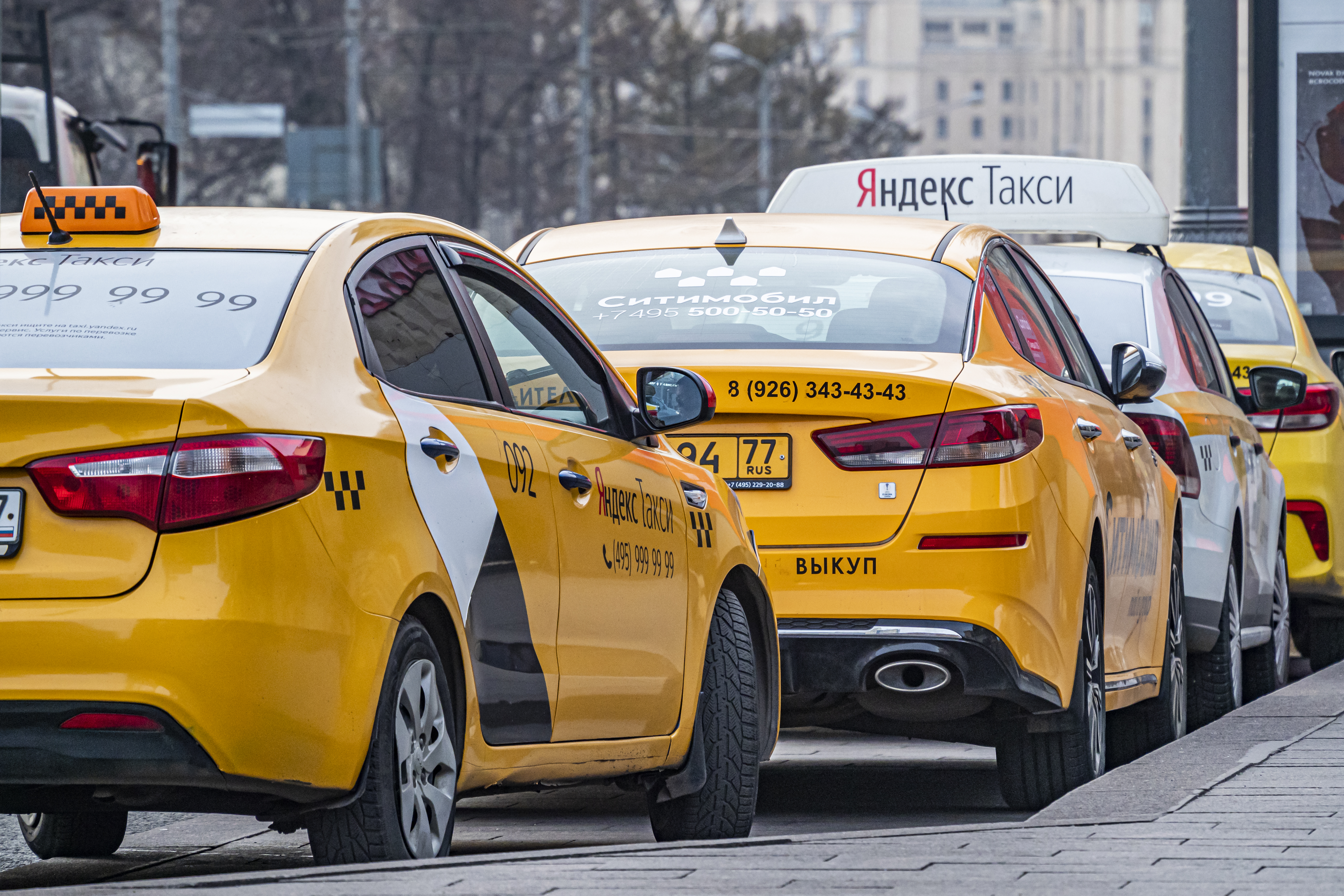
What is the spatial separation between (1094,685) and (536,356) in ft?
7.12

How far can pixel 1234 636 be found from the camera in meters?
9.00

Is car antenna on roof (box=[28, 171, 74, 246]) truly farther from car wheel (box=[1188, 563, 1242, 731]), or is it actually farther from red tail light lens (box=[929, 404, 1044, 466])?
car wheel (box=[1188, 563, 1242, 731])

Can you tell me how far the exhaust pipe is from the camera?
607 centimetres

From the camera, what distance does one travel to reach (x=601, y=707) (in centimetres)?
520

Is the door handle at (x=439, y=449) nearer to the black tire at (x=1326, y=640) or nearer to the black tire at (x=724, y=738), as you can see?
the black tire at (x=724, y=738)

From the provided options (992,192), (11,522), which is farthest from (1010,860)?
(992,192)

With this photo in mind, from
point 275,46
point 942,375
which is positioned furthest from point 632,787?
point 275,46

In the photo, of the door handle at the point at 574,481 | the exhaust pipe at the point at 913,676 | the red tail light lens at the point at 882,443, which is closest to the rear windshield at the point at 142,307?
the door handle at the point at 574,481

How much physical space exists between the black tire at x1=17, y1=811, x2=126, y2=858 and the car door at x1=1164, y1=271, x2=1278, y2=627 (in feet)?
14.9

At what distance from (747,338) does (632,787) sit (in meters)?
1.31

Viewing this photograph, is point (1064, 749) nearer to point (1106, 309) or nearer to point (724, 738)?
point (724, 738)

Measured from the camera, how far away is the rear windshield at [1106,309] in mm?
8719

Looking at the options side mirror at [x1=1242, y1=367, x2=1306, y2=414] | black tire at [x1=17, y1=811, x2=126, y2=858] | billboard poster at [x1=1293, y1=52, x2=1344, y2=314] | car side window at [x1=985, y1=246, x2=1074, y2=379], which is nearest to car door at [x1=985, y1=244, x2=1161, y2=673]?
car side window at [x1=985, y1=246, x2=1074, y2=379]

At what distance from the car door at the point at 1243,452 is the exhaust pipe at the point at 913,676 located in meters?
3.04
